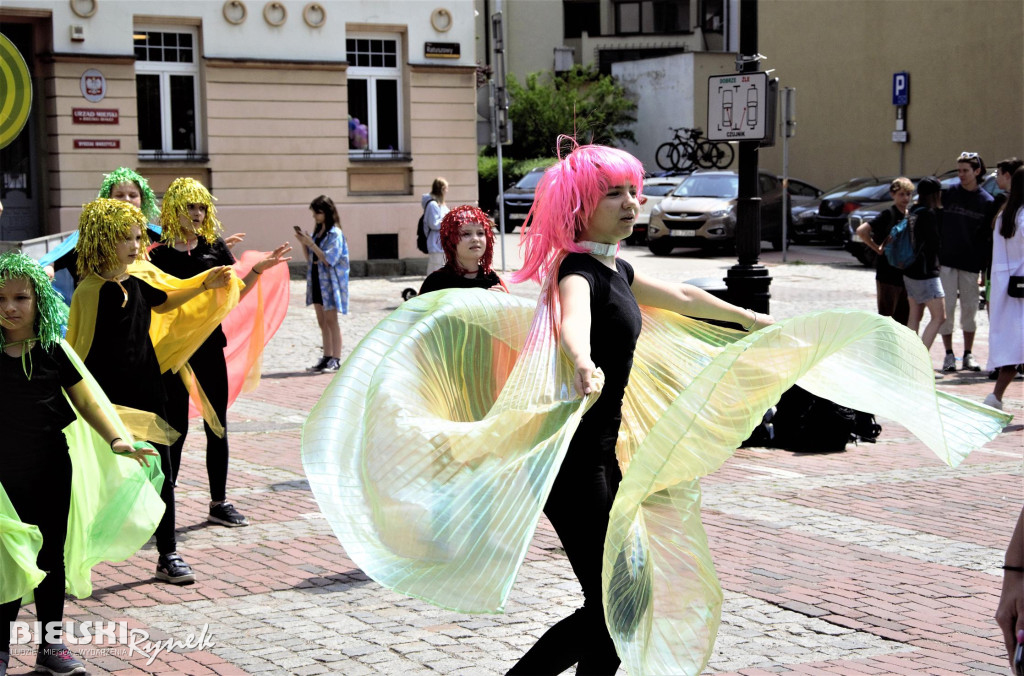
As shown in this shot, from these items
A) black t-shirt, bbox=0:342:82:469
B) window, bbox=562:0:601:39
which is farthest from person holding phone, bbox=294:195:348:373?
window, bbox=562:0:601:39

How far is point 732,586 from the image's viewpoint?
5852mm

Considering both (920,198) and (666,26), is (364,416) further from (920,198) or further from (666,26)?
(666,26)

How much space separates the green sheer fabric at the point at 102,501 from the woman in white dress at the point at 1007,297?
739 cm

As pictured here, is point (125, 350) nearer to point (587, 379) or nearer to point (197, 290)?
point (197, 290)

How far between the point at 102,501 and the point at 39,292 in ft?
3.04

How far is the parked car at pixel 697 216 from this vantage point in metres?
25.6

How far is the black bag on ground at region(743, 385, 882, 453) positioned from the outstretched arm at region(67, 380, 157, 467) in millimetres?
5412

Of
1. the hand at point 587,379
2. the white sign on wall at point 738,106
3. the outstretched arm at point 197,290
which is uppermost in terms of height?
the white sign on wall at point 738,106

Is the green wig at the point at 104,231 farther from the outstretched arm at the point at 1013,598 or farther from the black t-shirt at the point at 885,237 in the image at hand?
the black t-shirt at the point at 885,237

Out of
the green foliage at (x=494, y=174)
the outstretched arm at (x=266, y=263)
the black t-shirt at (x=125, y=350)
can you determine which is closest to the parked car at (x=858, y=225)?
the green foliage at (x=494, y=174)

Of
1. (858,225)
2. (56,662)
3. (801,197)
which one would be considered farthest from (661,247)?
(56,662)

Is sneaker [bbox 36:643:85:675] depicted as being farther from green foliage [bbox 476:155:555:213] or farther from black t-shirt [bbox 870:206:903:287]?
green foliage [bbox 476:155:555:213]

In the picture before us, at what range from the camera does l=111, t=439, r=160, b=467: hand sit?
4.96 meters

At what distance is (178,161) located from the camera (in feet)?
71.9
